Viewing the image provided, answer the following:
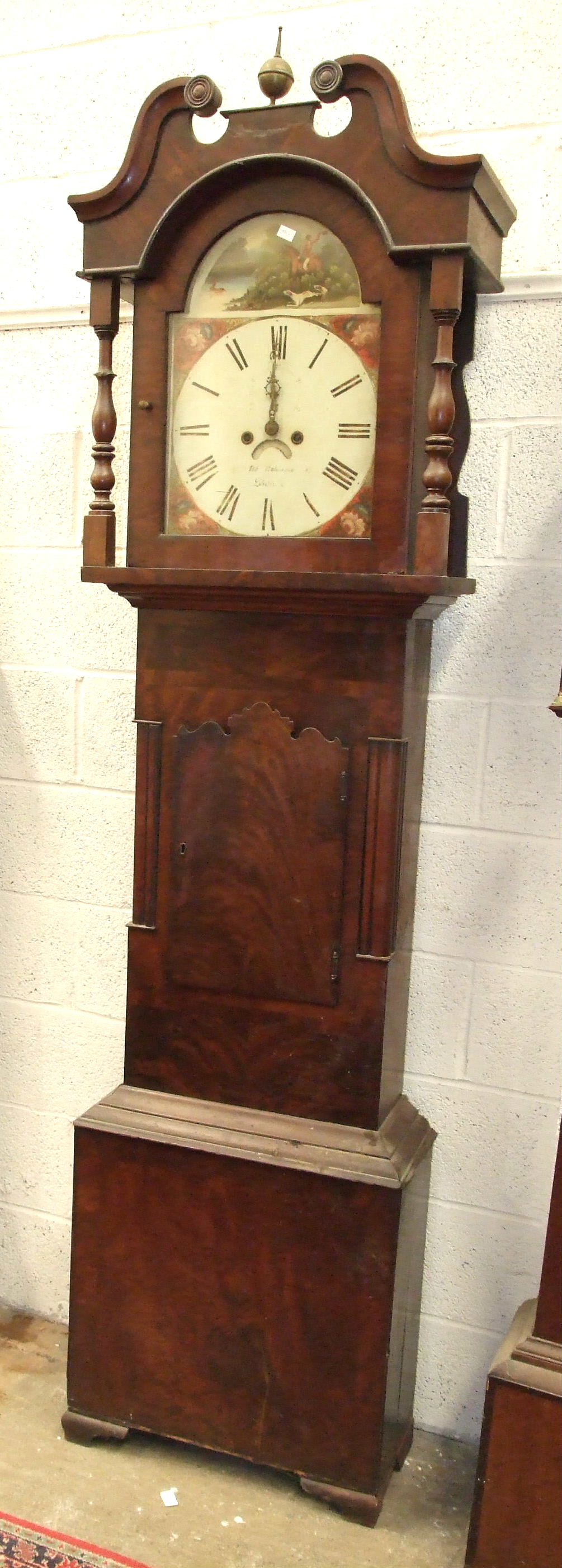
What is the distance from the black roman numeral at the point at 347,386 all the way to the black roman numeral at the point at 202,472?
6.5 inches

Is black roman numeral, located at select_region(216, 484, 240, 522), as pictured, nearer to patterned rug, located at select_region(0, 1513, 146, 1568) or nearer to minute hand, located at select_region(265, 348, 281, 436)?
minute hand, located at select_region(265, 348, 281, 436)

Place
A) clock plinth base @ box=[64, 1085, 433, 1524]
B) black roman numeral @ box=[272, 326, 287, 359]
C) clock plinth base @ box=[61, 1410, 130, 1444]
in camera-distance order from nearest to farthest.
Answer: black roman numeral @ box=[272, 326, 287, 359] → clock plinth base @ box=[64, 1085, 433, 1524] → clock plinth base @ box=[61, 1410, 130, 1444]

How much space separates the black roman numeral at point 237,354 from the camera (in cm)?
145

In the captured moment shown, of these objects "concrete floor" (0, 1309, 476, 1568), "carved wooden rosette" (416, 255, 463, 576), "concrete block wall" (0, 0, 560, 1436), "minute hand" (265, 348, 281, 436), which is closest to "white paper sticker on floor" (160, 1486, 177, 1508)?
"concrete floor" (0, 1309, 476, 1568)

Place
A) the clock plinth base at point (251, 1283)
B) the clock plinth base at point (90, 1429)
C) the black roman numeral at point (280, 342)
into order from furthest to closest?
the clock plinth base at point (90, 1429) < the clock plinth base at point (251, 1283) < the black roman numeral at point (280, 342)

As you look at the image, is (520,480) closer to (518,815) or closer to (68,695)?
(518,815)

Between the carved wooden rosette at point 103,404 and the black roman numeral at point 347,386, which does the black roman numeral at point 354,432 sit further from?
the carved wooden rosette at point 103,404

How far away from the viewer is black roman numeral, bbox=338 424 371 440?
1411mm

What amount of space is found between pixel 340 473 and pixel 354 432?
5 centimetres

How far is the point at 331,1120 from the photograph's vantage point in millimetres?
1571

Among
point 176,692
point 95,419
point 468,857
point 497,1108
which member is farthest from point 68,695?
point 497,1108

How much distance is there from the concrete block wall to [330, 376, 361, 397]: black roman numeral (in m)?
0.27

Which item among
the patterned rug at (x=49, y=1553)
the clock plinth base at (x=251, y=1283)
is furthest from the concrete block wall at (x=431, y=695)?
the patterned rug at (x=49, y=1553)

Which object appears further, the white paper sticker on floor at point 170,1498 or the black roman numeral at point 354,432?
the white paper sticker on floor at point 170,1498
